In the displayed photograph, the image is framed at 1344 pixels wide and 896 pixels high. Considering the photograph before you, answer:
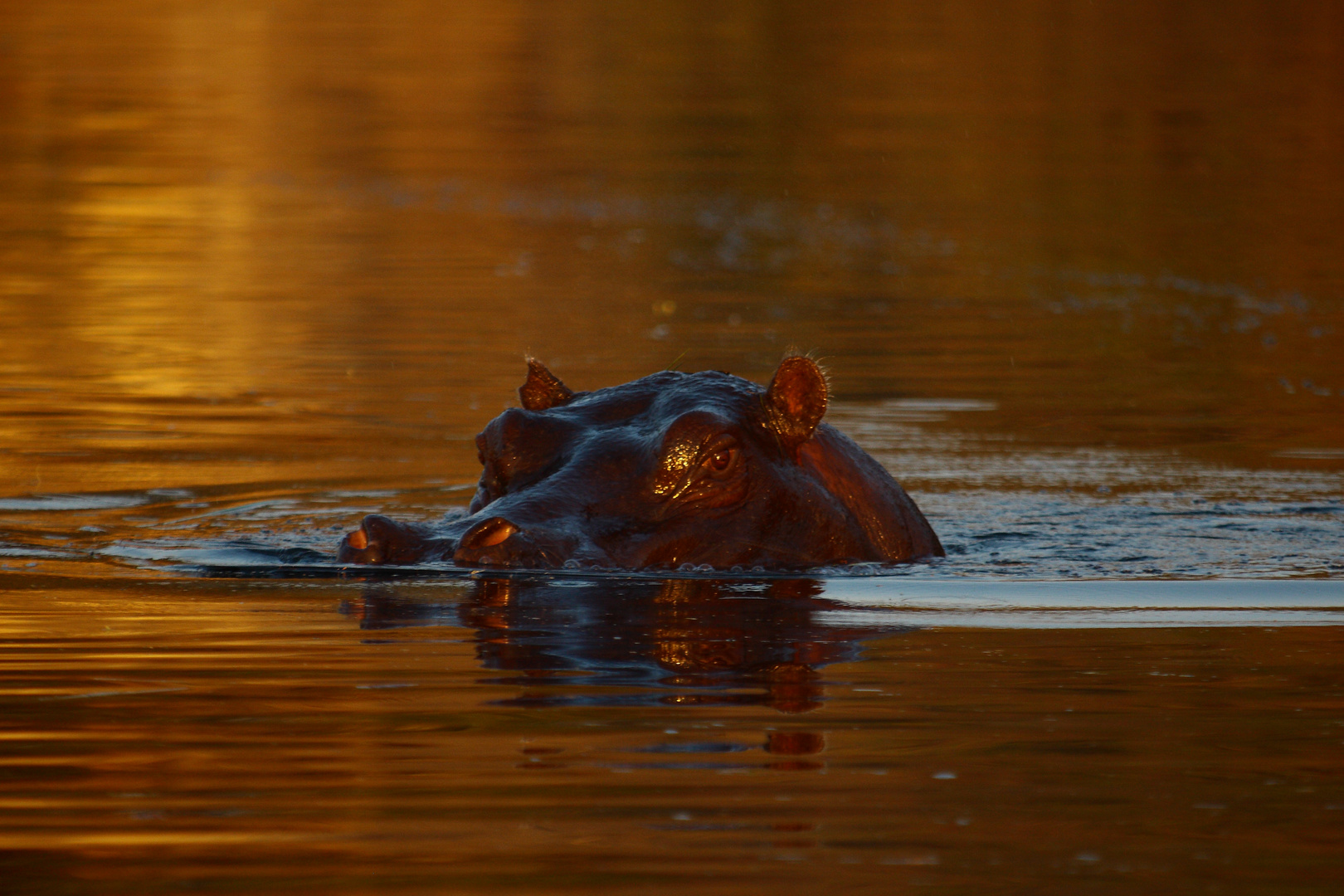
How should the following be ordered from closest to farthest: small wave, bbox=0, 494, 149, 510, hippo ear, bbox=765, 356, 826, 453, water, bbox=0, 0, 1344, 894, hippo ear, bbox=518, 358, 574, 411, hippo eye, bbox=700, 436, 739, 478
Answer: water, bbox=0, 0, 1344, 894 → hippo eye, bbox=700, 436, 739, 478 → hippo ear, bbox=765, 356, 826, 453 → hippo ear, bbox=518, 358, 574, 411 → small wave, bbox=0, 494, 149, 510

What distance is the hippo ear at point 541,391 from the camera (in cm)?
855

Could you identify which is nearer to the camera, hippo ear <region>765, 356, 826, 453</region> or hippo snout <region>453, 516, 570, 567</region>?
hippo snout <region>453, 516, 570, 567</region>

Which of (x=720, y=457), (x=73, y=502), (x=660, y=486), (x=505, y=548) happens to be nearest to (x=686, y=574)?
(x=660, y=486)

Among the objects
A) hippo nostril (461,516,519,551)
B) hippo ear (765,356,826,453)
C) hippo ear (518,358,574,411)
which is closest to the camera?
hippo nostril (461,516,519,551)

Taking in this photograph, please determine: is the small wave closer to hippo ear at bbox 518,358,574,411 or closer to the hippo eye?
hippo ear at bbox 518,358,574,411

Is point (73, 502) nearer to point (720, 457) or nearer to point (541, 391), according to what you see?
point (541, 391)

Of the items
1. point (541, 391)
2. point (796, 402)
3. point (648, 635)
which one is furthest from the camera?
point (541, 391)

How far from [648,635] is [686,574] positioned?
816mm

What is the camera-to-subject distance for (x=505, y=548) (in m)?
7.23

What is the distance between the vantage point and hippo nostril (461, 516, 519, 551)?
23.4 feet

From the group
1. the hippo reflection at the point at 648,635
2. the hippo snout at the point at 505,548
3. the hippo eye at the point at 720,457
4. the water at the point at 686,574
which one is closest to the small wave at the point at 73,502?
the water at the point at 686,574

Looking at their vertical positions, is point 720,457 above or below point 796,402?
below

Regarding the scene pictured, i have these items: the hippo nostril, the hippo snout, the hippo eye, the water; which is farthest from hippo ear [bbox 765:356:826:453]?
the hippo nostril

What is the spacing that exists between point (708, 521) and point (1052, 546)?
230cm
